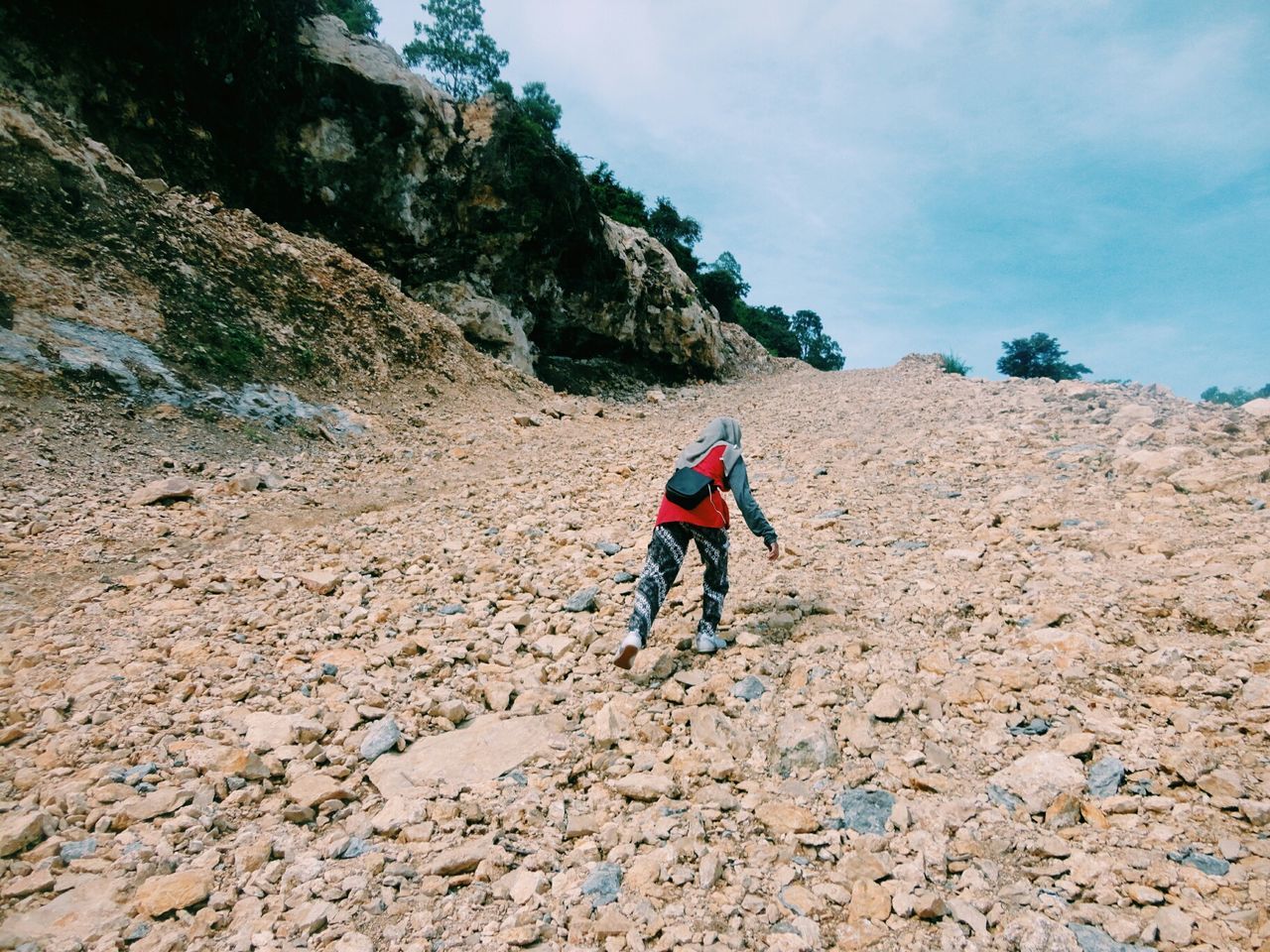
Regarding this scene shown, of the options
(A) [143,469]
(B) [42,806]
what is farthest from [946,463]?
(A) [143,469]

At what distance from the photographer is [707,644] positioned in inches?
162

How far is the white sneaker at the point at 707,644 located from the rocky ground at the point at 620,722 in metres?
0.07

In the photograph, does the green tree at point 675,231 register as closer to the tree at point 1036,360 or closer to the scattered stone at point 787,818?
the tree at point 1036,360

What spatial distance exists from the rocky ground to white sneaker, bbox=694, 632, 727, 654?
0.07 metres

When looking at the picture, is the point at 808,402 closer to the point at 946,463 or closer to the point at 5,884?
the point at 946,463

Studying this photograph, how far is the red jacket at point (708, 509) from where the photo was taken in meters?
4.16

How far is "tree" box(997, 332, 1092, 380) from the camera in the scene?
22.3m

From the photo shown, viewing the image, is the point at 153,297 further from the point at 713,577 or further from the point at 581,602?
the point at 713,577

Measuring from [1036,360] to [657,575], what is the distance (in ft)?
81.6

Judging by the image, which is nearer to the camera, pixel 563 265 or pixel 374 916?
pixel 374 916

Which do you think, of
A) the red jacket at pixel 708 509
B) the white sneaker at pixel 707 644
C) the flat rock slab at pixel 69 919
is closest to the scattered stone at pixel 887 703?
the white sneaker at pixel 707 644

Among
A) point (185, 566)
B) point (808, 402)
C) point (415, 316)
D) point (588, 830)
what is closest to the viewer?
point (588, 830)

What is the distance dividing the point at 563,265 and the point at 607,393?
169 inches

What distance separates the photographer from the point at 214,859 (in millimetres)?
2455
